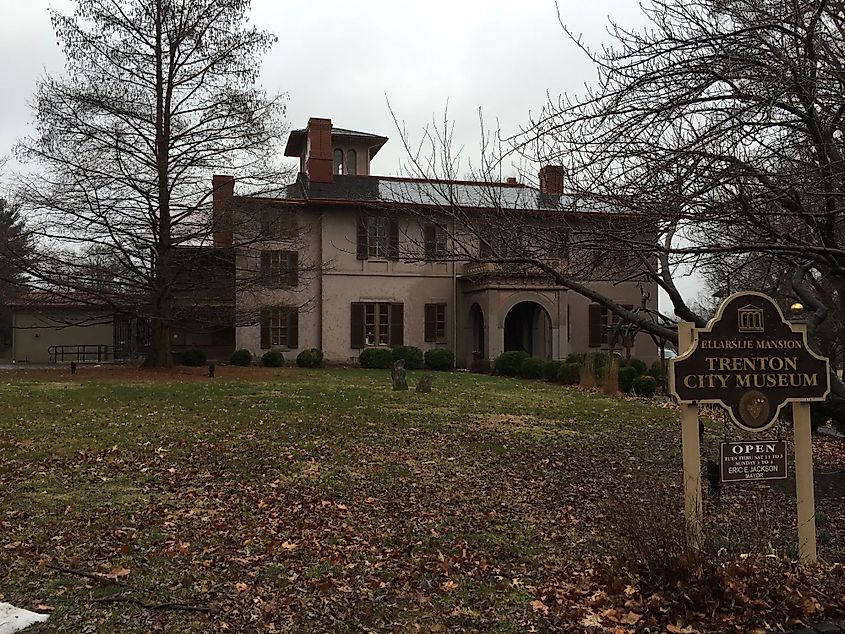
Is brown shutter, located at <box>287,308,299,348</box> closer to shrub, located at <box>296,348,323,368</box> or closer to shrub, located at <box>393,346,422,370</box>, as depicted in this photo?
shrub, located at <box>296,348,323,368</box>

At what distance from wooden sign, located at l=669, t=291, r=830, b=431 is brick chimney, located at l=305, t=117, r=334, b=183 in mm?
26264

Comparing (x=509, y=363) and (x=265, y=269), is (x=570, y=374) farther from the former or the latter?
(x=265, y=269)

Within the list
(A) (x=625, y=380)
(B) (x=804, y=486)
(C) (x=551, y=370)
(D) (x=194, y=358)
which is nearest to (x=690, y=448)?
(B) (x=804, y=486)

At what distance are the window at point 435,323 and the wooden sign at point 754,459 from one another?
81.0 feet

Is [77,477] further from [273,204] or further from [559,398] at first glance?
[273,204]

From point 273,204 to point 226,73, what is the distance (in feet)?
13.7

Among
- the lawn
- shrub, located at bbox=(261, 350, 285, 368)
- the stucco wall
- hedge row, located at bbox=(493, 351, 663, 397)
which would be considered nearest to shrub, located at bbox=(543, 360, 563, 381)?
hedge row, located at bbox=(493, 351, 663, 397)

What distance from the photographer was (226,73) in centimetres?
2295

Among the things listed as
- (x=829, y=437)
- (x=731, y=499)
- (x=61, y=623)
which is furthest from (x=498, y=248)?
(x=829, y=437)

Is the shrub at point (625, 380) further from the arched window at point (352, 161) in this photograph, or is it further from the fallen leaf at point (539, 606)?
the arched window at point (352, 161)

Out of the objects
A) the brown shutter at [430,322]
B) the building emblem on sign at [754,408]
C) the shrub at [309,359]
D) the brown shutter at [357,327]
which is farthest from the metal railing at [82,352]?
the building emblem on sign at [754,408]

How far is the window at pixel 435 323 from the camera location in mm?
30516

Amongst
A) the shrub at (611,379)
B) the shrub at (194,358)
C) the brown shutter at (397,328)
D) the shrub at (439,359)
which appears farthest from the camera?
the brown shutter at (397,328)

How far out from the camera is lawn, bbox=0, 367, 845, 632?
4.89 m
